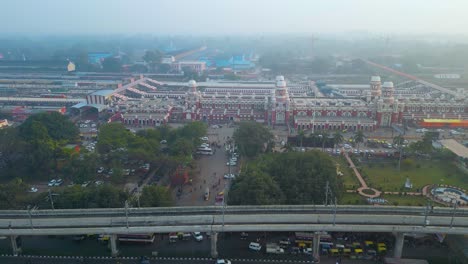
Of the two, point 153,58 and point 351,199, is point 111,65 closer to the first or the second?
point 153,58

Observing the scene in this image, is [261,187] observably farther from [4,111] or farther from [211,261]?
[4,111]

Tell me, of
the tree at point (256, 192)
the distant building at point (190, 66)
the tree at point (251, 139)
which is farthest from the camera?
the distant building at point (190, 66)

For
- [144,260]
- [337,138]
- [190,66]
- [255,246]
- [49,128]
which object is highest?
[190,66]

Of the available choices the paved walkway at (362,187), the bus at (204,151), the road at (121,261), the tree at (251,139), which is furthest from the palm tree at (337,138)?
the road at (121,261)

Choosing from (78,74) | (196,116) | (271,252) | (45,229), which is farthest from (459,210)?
(78,74)

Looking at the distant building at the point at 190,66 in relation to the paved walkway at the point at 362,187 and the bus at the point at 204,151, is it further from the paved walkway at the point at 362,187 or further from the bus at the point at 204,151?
the paved walkway at the point at 362,187

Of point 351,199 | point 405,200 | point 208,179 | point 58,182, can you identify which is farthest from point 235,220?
point 58,182

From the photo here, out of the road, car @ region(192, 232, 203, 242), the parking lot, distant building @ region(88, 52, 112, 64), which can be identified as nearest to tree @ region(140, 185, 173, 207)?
the parking lot
